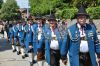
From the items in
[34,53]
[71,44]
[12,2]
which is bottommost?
[12,2]

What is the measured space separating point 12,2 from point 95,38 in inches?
4058

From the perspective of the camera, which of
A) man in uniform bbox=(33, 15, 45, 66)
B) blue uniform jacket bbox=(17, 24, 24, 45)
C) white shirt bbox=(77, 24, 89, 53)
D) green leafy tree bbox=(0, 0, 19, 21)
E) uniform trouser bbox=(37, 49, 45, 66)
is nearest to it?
white shirt bbox=(77, 24, 89, 53)

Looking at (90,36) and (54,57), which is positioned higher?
(90,36)

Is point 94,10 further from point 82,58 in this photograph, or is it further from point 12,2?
point 12,2

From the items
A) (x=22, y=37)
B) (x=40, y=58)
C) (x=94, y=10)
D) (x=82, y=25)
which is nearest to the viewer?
(x=82, y=25)

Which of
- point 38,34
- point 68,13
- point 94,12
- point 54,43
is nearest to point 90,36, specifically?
point 54,43

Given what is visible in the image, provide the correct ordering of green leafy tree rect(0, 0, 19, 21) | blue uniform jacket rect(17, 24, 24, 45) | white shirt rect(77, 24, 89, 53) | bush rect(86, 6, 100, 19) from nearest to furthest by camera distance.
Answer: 1. white shirt rect(77, 24, 89, 53)
2. blue uniform jacket rect(17, 24, 24, 45)
3. bush rect(86, 6, 100, 19)
4. green leafy tree rect(0, 0, 19, 21)

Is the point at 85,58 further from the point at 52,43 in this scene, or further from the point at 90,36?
the point at 52,43

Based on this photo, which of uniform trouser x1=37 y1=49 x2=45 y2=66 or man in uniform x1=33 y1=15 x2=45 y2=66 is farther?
man in uniform x1=33 y1=15 x2=45 y2=66

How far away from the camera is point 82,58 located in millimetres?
7703

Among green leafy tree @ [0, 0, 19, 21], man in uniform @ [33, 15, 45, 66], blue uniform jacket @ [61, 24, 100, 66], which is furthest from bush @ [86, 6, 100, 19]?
green leafy tree @ [0, 0, 19, 21]

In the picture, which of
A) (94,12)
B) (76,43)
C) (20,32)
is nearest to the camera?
(76,43)

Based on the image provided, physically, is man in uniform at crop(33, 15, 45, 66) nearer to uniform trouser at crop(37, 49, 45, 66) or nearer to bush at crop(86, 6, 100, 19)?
uniform trouser at crop(37, 49, 45, 66)

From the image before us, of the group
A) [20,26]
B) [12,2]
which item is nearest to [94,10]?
[20,26]
